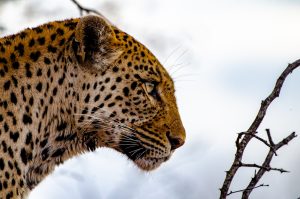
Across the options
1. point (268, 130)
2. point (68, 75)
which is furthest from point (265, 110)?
point (68, 75)

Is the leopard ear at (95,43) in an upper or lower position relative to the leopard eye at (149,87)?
upper

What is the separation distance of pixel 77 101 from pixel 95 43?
70cm

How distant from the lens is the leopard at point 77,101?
704 cm

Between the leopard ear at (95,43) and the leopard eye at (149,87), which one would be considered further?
the leopard eye at (149,87)

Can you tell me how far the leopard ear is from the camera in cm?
723

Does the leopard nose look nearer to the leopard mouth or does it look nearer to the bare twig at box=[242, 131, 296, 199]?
the leopard mouth

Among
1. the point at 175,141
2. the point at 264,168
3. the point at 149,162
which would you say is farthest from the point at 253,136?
the point at 149,162

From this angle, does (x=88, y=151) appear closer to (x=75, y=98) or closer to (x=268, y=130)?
(x=75, y=98)

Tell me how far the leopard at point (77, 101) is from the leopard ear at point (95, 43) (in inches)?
0.4

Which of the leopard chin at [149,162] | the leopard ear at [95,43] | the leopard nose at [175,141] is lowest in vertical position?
the leopard chin at [149,162]

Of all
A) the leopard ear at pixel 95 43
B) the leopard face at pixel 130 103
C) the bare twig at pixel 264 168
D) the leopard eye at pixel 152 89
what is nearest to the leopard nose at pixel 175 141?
the leopard face at pixel 130 103

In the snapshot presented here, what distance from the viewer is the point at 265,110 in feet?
21.0

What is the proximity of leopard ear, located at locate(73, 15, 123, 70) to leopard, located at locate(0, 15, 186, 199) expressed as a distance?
11 mm

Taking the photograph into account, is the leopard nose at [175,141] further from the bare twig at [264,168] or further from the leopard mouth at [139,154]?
the bare twig at [264,168]
